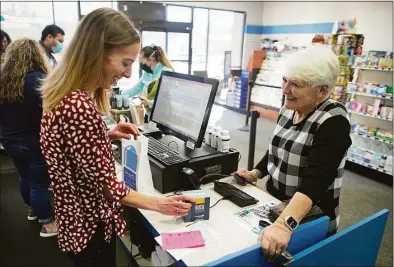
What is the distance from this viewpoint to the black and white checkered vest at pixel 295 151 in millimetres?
1271

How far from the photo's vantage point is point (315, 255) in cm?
97

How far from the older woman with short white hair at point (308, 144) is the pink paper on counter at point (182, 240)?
0.22m

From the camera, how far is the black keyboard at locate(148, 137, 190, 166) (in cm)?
139

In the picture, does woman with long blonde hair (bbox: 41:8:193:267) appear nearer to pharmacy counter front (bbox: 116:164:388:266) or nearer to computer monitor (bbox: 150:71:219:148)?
pharmacy counter front (bbox: 116:164:388:266)

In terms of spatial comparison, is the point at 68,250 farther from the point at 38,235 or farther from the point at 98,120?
the point at 38,235

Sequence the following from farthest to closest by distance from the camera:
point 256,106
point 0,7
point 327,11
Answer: point 256,106 → point 327,11 → point 0,7

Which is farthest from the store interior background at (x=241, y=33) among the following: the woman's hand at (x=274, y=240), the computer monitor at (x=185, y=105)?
the woman's hand at (x=274, y=240)

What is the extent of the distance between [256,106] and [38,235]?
19.0 ft

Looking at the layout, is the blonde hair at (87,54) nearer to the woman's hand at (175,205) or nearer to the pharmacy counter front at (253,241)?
the woman's hand at (175,205)

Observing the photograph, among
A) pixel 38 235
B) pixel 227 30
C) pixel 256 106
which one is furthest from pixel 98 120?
pixel 227 30

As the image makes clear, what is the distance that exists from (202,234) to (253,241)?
188 mm

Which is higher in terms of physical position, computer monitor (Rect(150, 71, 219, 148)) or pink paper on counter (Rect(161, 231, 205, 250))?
computer monitor (Rect(150, 71, 219, 148))

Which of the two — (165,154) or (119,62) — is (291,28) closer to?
(165,154)

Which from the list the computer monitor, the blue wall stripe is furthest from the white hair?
the blue wall stripe
